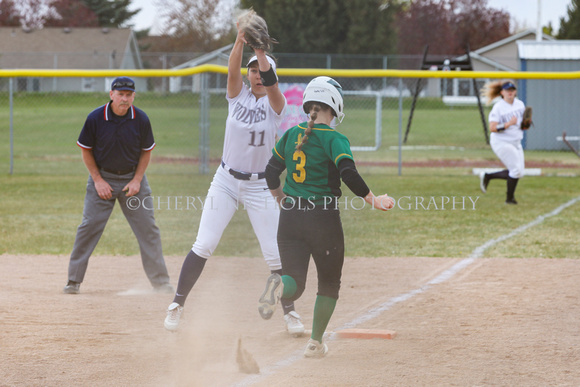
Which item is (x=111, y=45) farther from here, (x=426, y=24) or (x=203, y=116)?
(x=203, y=116)

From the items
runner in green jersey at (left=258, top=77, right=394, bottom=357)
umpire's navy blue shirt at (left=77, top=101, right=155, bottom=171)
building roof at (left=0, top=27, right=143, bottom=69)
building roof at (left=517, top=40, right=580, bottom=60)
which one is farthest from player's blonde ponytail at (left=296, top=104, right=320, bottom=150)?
building roof at (left=0, top=27, right=143, bottom=69)

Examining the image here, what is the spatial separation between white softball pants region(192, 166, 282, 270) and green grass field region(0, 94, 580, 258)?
A: 337 centimetres

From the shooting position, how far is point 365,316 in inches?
228

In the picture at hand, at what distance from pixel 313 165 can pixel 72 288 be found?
3.07 meters

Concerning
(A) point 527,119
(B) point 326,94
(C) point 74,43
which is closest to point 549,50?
(A) point 527,119

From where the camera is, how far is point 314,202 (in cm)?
456

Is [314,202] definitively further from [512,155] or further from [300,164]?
[512,155]

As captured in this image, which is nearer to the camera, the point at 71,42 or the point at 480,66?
the point at 480,66

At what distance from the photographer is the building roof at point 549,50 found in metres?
22.4

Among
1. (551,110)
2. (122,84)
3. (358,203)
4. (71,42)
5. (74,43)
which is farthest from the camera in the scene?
(71,42)

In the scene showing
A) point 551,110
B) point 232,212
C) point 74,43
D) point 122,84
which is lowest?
point 232,212

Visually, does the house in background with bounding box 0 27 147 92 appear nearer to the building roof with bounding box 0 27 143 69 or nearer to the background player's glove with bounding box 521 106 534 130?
the building roof with bounding box 0 27 143 69

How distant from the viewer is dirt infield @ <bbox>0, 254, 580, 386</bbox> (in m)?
4.34

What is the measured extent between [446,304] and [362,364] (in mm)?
1795
